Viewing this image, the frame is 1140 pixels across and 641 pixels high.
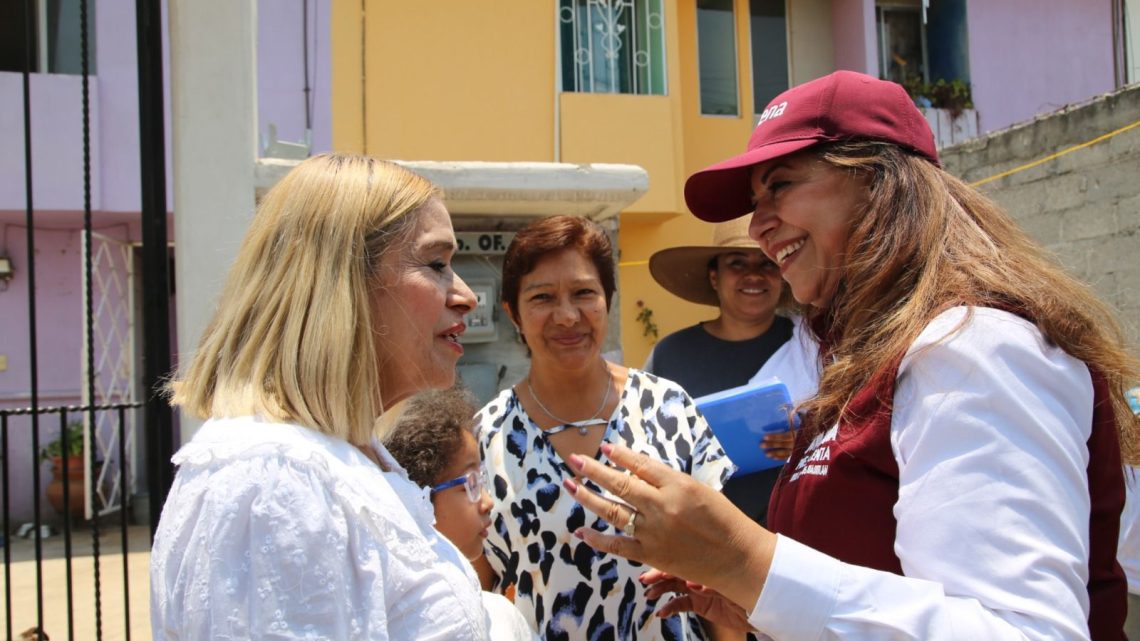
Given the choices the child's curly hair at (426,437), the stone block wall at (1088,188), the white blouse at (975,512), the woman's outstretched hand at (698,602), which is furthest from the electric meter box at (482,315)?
the stone block wall at (1088,188)

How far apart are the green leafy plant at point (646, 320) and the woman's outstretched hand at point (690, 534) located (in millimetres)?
7926

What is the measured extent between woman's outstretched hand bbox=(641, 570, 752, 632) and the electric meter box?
2.10m

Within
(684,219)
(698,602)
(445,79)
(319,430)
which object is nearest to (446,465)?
(698,602)

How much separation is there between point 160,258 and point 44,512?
7.59 metres

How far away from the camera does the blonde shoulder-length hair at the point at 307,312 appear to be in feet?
4.18

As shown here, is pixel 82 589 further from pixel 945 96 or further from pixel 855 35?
pixel 945 96

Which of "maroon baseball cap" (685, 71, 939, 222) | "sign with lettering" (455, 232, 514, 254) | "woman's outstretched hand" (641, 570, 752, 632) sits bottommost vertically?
"woman's outstretched hand" (641, 570, 752, 632)

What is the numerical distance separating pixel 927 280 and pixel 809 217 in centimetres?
25

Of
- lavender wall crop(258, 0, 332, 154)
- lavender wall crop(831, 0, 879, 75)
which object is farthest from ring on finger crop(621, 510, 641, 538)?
lavender wall crop(831, 0, 879, 75)

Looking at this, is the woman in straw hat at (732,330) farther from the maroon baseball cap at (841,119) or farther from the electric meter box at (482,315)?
the maroon baseball cap at (841,119)

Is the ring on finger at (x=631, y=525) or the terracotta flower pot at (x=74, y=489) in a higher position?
the ring on finger at (x=631, y=525)

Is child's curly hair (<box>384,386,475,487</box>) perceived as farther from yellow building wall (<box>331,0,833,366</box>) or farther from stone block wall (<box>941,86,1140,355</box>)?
yellow building wall (<box>331,0,833,366</box>)

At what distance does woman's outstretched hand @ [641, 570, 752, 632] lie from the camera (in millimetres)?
1648

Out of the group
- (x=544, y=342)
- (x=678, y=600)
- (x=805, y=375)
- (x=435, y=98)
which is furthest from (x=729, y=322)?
(x=435, y=98)
